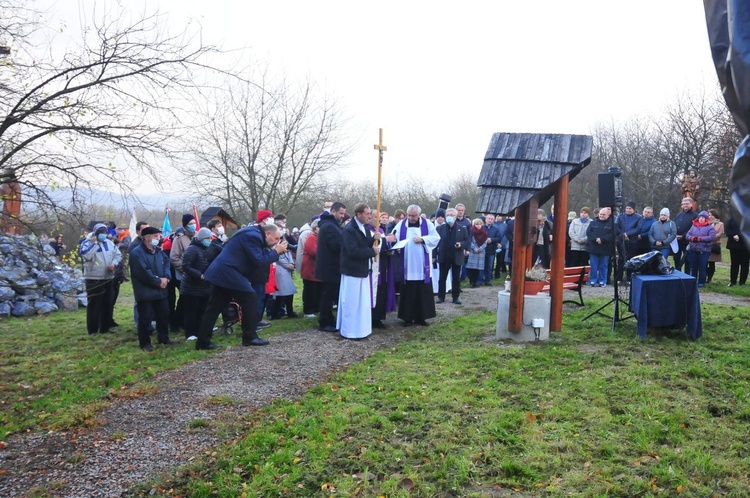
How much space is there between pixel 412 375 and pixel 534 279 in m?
2.79

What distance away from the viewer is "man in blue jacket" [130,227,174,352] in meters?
8.59

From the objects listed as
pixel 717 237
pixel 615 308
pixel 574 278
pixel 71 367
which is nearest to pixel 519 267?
pixel 615 308

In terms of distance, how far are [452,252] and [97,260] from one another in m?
7.28

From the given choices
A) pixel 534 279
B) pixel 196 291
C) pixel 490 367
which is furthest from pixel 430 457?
pixel 196 291

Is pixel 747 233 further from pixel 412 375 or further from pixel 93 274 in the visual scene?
pixel 93 274

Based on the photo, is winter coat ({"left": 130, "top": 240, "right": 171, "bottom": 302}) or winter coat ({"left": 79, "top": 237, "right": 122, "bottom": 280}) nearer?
winter coat ({"left": 130, "top": 240, "right": 171, "bottom": 302})

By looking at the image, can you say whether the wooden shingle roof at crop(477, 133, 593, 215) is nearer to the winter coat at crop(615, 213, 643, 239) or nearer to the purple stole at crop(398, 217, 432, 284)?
the purple stole at crop(398, 217, 432, 284)

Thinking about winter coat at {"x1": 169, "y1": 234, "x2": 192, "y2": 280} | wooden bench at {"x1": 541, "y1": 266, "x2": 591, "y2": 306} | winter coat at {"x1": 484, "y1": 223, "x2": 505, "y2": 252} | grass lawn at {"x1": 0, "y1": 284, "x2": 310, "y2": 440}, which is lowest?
grass lawn at {"x1": 0, "y1": 284, "x2": 310, "y2": 440}

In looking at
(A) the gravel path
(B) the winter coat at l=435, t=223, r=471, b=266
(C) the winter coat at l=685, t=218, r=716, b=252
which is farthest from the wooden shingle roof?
(C) the winter coat at l=685, t=218, r=716, b=252

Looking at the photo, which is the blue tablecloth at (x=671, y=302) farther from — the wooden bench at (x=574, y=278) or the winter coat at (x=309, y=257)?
the winter coat at (x=309, y=257)

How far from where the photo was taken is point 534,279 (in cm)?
823

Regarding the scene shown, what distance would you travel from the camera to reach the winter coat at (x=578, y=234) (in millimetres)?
14242

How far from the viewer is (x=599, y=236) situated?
13461mm

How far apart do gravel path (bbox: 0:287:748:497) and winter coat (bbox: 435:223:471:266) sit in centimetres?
480
